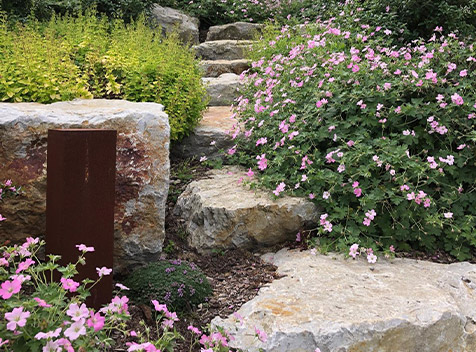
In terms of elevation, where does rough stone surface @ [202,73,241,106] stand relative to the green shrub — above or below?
above

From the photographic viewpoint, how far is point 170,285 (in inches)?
102

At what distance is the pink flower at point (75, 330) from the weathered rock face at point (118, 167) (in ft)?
4.93

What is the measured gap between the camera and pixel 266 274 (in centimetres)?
292

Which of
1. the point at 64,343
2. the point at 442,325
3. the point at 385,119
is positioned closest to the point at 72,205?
the point at 64,343

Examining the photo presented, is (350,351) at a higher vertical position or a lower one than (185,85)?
lower

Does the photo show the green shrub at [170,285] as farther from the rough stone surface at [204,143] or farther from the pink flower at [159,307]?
the rough stone surface at [204,143]

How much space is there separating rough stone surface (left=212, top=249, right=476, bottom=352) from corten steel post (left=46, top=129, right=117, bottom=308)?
75cm

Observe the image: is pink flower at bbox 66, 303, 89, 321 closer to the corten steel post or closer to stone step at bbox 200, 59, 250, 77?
the corten steel post

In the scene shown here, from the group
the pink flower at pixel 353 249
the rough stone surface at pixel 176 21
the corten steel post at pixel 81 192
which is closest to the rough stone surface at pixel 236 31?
the rough stone surface at pixel 176 21

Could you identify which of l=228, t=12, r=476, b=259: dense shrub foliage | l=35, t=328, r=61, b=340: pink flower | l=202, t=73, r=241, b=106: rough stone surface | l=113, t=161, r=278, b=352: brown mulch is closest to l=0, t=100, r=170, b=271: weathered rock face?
l=113, t=161, r=278, b=352: brown mulch

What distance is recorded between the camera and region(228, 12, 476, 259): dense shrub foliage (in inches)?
123

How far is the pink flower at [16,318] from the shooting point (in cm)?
139

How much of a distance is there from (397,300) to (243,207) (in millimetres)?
1186

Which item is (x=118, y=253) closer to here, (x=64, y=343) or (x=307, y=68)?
(x=64, y=343)
